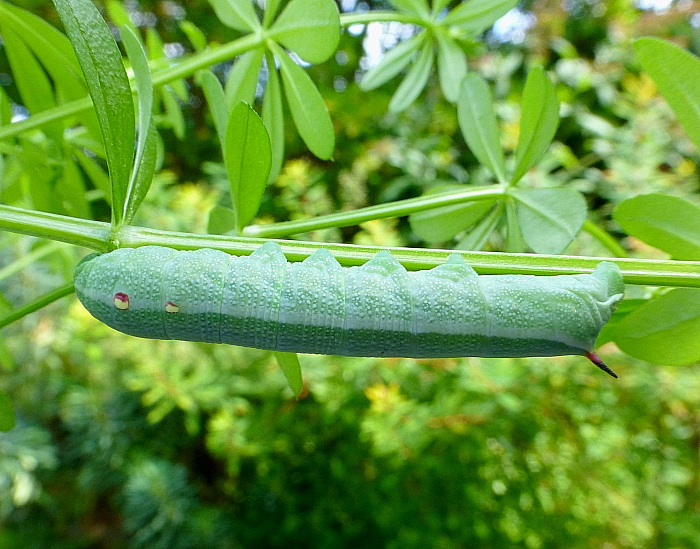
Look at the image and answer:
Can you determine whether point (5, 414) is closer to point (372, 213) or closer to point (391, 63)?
point (372, 213)

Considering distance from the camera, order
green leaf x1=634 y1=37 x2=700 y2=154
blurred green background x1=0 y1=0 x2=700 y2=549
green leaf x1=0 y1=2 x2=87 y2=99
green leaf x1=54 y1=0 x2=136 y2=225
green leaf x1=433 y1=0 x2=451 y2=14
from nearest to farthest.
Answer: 1. green leaf x1=54 y1=0 x2=136 y2=225
2. green leaf x1=634 y1=37 x2=700 y2=154
3. green leaf x1=0 y1=2 x2=87 y2=99
4. green leaf x1=433 y1=0 x2=451 y2=14
5. blurred green background x1=0 y1=0 x2=700 y2=549

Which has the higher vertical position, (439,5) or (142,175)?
(439,5)

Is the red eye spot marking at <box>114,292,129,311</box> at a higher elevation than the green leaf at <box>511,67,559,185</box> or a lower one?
lower

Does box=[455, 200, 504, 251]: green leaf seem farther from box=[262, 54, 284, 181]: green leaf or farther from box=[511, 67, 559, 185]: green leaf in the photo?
box=[262, 54, 284, 181]: green leaf

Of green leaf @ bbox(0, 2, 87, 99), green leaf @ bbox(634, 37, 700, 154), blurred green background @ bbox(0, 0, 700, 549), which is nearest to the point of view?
green leaf @ bbox(634, 37, 700, 154)

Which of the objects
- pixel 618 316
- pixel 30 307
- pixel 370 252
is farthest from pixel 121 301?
Result: pixel 618 316

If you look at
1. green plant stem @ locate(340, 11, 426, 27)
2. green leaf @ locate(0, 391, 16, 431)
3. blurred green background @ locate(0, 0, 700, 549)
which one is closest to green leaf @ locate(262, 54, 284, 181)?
green plant stem @ locate(340, 11, 426, 27)
